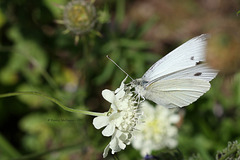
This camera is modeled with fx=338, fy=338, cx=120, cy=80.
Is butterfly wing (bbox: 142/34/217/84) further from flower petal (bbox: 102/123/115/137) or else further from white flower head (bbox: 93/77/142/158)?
flower petal (bbox: 102/123/115/137)

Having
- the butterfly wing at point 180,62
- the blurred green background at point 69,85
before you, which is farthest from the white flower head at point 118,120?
the blurred green background at point 69,85

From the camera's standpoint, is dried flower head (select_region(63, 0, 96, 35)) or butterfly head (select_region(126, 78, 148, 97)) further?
dried flower head (select_region(63, 0, 96, 35))

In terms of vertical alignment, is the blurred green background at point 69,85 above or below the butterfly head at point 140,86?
below

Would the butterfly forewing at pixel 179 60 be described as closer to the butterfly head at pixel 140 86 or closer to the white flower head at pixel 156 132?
the butterfly head at pixel 140 86

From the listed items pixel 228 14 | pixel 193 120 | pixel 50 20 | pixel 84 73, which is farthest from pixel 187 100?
pixel 228 14

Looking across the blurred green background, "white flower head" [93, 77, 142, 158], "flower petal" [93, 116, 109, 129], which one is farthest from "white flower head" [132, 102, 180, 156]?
"flower petal" [93, 116, 109, 129]

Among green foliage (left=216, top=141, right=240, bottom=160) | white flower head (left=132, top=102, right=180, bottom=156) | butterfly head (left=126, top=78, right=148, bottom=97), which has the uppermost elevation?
butterfly head (left=126, top=78, right=148, bottom=97)

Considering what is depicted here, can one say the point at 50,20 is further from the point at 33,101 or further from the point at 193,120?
the point at 193,120
